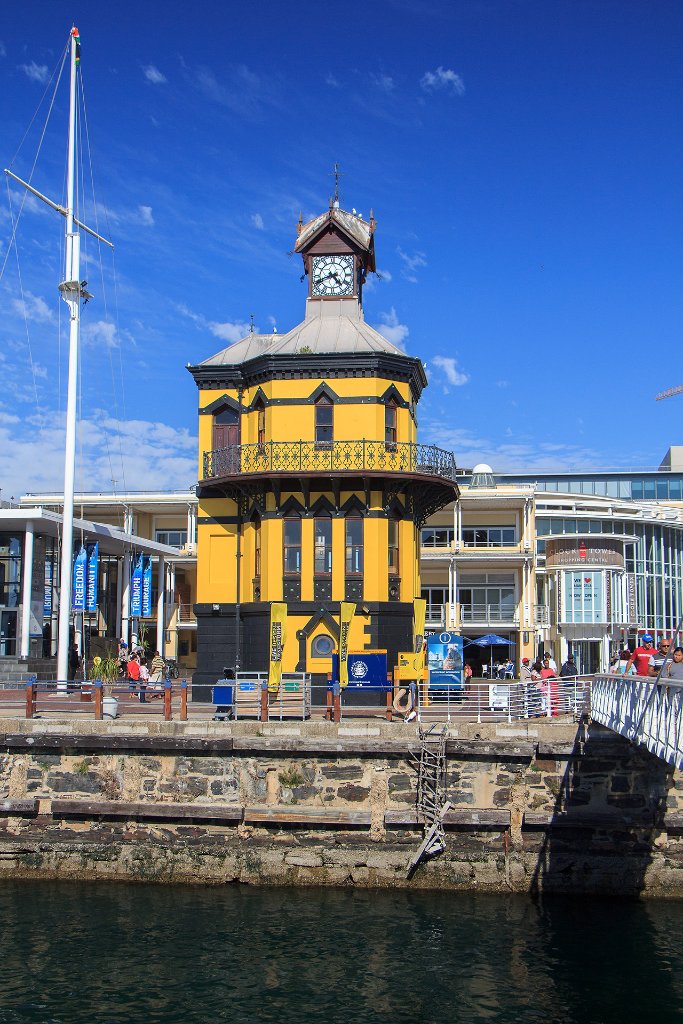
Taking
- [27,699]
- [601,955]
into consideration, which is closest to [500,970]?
[601,955]

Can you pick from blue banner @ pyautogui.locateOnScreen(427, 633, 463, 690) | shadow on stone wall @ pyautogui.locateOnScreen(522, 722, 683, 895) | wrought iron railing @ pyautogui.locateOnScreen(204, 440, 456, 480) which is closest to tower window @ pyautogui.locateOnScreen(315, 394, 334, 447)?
wrought iron railing @ pyautogui.locateOnScreen(204, 440, 456, 480)

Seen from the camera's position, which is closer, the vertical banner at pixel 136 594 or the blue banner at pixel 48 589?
the blue banner at pixel 48 589

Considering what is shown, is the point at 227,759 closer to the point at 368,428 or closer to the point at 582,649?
the point at 368,428

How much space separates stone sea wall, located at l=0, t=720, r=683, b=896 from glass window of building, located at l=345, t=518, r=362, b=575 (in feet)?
30.9

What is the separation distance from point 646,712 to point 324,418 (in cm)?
1884

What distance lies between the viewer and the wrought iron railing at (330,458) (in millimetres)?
32844

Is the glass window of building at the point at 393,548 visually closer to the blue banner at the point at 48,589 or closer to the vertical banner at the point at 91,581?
the vertical banner at the point at 91,581

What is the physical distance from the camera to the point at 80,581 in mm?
39219

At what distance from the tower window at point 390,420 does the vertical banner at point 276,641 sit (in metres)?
7.29

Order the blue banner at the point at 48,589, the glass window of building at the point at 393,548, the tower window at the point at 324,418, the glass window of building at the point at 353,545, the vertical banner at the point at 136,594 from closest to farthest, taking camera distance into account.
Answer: the glass window of building at the point at 353,545 → the glass window of building at the point at 393,548 → the tower window at the point at 324,418 → the blue banner at the point at 48,589 → the vertical banner at the point at 136,594

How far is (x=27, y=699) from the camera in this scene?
2475 centimetres

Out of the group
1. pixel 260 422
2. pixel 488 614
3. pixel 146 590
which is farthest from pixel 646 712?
pixel 488 614

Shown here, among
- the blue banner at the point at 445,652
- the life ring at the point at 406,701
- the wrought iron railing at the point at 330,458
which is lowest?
the life ring at the point at 406,701

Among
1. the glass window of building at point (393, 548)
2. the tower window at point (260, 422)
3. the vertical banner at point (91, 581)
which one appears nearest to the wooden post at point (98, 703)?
the glass window of building at point (393, 548)
